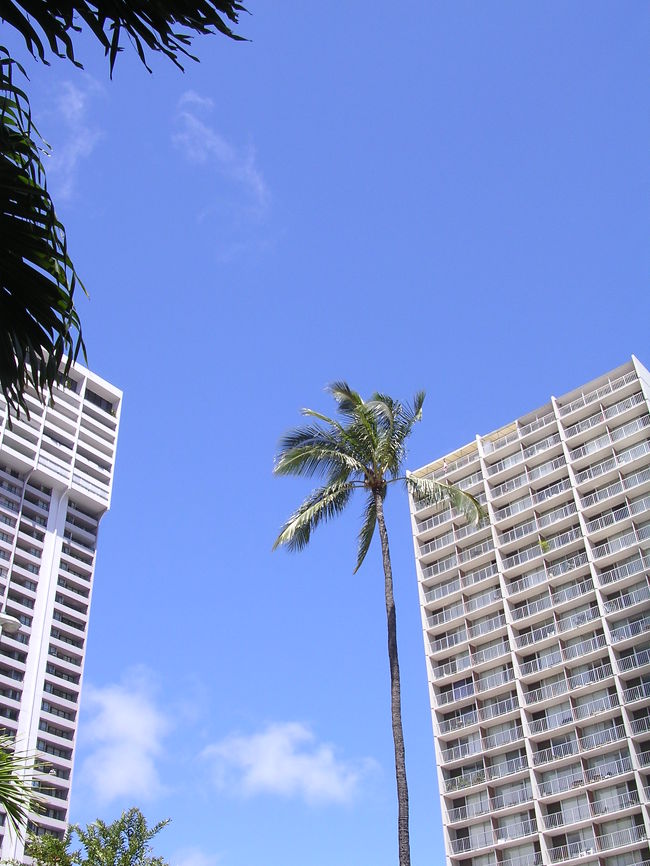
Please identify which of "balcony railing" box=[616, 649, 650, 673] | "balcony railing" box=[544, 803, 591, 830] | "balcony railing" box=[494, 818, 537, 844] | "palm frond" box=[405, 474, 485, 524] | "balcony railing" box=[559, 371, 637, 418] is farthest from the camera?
"balcony railing" box=[559, 371, 637, 418]

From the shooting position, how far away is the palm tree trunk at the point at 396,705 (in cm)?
2458

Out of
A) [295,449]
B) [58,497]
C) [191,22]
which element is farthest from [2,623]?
[58,497]

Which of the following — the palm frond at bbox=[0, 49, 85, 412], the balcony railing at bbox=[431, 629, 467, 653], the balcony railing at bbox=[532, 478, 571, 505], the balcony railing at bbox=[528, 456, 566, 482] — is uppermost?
the balcony railing at bbox=[528, 456, 566, 482]

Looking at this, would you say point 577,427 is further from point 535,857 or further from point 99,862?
point 99,862

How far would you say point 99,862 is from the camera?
26.5 m

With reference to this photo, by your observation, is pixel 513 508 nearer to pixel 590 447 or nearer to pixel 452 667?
pixel 590 447

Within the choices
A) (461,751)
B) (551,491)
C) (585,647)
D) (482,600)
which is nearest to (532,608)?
(482,600)

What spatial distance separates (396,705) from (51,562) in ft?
263

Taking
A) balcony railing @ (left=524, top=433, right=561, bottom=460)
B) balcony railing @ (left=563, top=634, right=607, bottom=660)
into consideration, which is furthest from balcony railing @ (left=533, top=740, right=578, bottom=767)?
balcony railing @ (left=524, top=433, right=561, bottom=460)

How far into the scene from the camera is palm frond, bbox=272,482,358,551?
3062cm

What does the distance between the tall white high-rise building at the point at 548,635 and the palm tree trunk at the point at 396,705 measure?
35.8 metres

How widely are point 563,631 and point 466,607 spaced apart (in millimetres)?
8870

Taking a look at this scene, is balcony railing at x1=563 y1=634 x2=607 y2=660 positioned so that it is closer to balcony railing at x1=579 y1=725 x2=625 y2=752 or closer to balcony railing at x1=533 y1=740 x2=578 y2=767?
balcony railing at x1=579 y1=725 x2=625 y2=752

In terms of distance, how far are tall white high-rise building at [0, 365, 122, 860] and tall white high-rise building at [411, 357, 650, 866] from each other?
38.4 m
